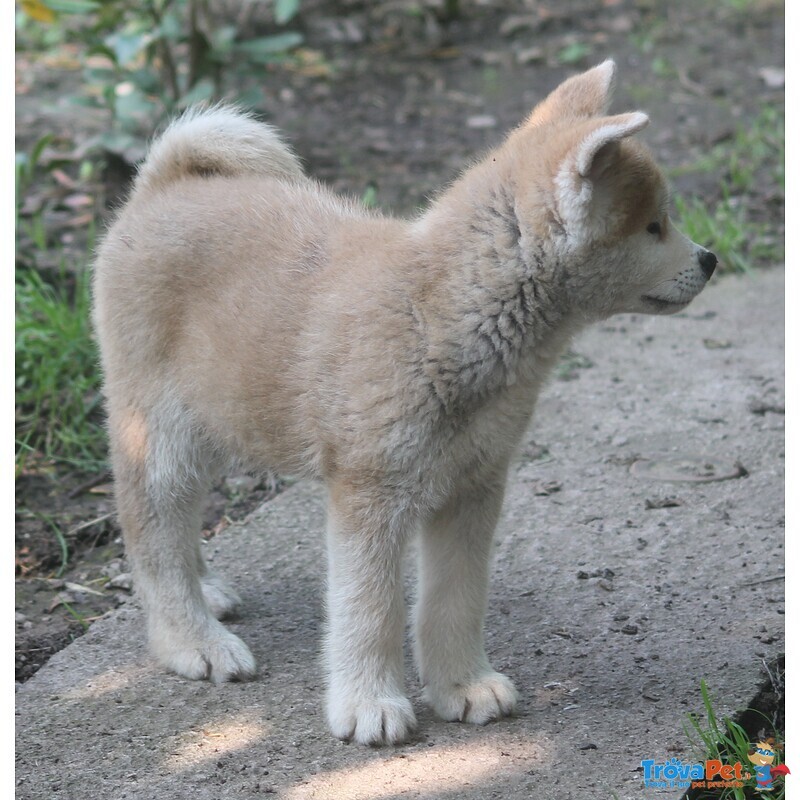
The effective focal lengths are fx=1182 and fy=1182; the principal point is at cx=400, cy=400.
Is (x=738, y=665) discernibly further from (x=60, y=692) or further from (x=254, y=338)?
(x=60, y=692)

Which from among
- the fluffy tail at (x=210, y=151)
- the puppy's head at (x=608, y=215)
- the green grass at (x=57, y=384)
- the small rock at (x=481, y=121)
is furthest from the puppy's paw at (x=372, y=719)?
the small rock at (x=481, y=121)

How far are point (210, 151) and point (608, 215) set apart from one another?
1.53m

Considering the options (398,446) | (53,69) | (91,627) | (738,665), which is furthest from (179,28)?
(738,665)

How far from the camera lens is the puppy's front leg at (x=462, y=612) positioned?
3562mm

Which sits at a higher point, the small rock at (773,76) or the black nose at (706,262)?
the black nose at (706,262)

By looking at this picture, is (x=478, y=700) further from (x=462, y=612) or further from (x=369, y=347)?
(x=369, y=347)

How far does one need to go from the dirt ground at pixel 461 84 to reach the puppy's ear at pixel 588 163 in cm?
286

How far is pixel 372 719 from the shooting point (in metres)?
3.38

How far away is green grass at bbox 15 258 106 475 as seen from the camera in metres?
5.49

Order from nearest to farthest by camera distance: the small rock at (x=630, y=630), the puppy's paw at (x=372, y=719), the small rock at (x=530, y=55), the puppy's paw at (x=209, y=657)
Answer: the puppy's paw at (x=372, y=719), the puppy's paw at (x=209, y=657), the small rock at (x=630, y=630), the small rock at (x=530, y=55)

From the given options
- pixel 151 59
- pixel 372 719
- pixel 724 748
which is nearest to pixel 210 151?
pixel 372 719

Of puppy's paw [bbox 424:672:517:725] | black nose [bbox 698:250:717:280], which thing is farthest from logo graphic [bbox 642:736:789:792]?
black nose [bbox 698:250:717:280]

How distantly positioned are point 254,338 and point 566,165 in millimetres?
1108

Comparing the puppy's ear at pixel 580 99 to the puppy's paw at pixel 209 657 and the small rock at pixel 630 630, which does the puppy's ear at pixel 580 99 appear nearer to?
the small rock at pixel 630 630
